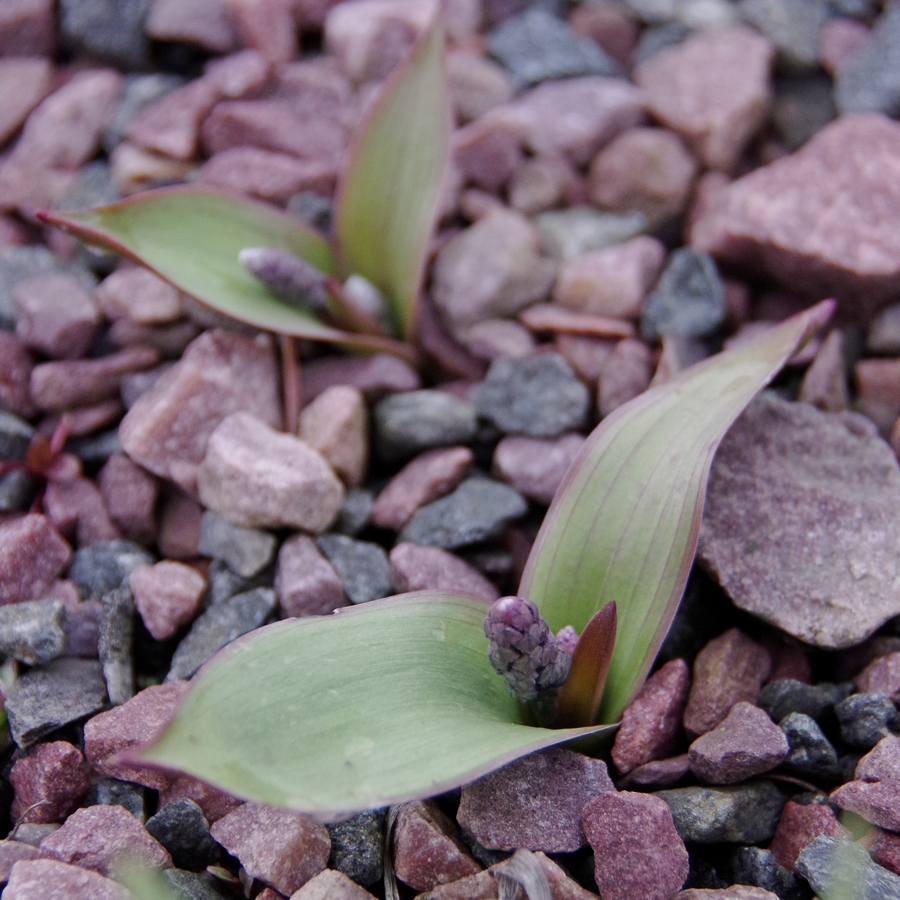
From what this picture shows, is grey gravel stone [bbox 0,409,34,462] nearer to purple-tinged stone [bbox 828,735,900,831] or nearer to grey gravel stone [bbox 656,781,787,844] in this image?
grey gravel stone [bbox 656,781,787,844]

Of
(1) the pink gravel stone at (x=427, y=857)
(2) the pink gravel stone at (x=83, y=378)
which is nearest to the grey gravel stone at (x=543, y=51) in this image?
(2) the pink gravel stone at (x=83, y=378)

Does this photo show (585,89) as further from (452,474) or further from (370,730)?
(370,730)

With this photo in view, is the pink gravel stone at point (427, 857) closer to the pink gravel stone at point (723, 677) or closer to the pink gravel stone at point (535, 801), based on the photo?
the pink gravel stone at point (535, 801)

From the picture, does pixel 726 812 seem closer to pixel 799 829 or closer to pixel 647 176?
pixel 799 829

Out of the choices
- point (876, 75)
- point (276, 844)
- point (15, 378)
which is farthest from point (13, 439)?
point (876, 75)

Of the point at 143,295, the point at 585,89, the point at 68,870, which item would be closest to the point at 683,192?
the point at 585,89

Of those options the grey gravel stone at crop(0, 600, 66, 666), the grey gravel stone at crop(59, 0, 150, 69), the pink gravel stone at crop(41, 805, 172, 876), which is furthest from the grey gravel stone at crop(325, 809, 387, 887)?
the grey gravel stone at crop(59, 0, 150, 69)
